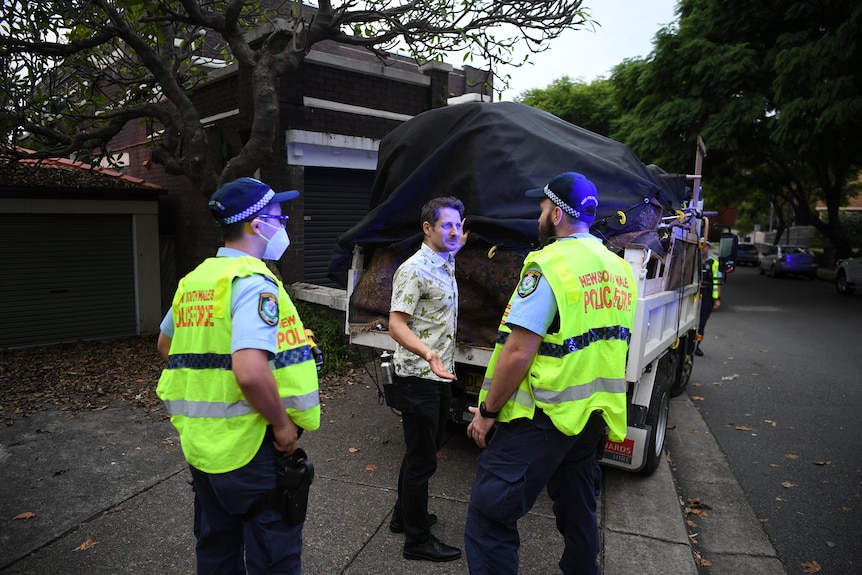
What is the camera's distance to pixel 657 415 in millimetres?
4508

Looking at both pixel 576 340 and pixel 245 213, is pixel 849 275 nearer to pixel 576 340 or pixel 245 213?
pixel 576 340

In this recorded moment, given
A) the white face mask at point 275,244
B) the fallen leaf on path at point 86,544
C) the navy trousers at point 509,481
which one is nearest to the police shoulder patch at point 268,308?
the white face mask at point 275,244

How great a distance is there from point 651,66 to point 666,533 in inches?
690

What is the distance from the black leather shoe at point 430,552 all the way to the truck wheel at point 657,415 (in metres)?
1.77

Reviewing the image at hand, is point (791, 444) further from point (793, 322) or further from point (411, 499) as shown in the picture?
point (793, 322)

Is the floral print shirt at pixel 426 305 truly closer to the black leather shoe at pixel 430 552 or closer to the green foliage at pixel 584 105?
the black leather shoe at pixel 430 552

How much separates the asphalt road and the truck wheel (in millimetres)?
723

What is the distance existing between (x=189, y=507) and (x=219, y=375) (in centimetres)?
235

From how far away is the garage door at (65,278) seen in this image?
29.7 ft

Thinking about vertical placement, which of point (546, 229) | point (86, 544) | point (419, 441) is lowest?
point (86, 544)

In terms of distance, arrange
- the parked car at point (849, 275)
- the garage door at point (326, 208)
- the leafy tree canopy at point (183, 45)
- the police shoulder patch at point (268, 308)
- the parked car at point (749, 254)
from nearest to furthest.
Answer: the police shoulder patch at point (268, 308)
the leafy tree canopy at point (183, 45)
the garage door at point (326, 208)
the parked car at point (849, 275)
the parked car at point (749, 254)

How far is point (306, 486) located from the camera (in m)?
2.22

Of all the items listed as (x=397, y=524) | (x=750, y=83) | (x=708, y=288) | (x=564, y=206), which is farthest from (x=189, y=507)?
(x=750, y=83)

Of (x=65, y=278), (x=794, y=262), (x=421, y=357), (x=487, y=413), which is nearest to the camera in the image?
(x=487, y=413)
